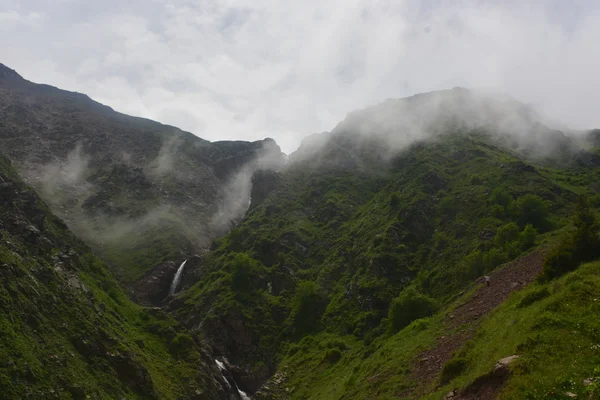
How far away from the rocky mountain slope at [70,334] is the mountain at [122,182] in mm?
35744

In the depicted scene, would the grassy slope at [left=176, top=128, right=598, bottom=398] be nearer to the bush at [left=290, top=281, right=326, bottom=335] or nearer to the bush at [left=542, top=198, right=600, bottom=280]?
the bush at [left=290, top=281, right=326, bottom=335]

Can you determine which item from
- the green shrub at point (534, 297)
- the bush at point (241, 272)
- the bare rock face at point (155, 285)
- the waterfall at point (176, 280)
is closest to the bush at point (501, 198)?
the bush at point (241, 272)

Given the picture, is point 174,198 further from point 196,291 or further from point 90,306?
point 90,306

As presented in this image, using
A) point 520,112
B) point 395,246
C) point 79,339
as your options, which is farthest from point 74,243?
point 520,112

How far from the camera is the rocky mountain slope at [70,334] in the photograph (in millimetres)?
35625

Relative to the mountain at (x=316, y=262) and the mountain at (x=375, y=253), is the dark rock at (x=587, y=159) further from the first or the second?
the mountain at (x=375, y=253)

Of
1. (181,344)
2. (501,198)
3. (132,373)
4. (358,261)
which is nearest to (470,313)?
(132,373)

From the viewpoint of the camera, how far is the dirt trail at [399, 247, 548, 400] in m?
31.5

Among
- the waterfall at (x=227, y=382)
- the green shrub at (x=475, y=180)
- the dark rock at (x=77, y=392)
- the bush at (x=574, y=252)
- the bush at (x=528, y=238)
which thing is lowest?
the waterfall at (x=227, y=382)

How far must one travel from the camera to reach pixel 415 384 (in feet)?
101

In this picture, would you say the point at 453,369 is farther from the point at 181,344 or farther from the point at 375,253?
the point at 375,253

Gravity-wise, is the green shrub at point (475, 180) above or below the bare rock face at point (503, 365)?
above

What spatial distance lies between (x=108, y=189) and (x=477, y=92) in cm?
17077

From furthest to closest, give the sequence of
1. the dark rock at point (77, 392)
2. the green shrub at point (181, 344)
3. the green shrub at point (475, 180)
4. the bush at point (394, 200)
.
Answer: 1. the bush at point (394, 200)
2. the green shrub at point (475, 180)
3. the green shrub at point (181, 344)
4. the dark rock at point (77, 392)
